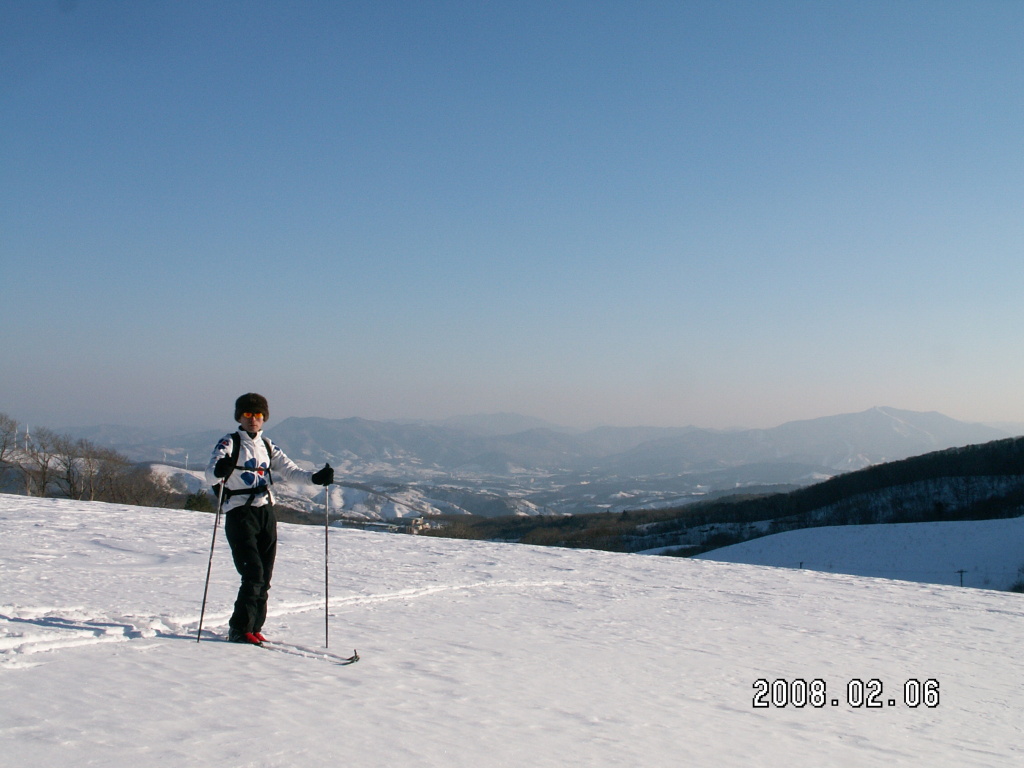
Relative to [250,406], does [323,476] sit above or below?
below

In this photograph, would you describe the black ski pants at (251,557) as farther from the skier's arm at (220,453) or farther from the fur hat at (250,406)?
the fur hat at (250,406)

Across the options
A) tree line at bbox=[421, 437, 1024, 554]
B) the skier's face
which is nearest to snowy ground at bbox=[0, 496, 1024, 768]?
the skier's face

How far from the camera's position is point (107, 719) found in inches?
141

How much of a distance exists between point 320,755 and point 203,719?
803mm

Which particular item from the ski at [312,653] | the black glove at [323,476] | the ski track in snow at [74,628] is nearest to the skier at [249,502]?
the black glove at [323,476]

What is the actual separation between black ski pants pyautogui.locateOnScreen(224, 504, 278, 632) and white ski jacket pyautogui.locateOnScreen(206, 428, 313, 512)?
89 mm

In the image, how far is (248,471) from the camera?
19.4ft

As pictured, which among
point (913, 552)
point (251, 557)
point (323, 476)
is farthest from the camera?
point (913, 552)

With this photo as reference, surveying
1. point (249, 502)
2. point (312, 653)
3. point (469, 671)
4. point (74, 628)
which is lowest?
point (469, 671)

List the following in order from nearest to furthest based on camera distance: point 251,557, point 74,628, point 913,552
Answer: point 74,628
point 251,557
point 913,552

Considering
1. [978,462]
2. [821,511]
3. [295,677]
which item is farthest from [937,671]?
[978,462]

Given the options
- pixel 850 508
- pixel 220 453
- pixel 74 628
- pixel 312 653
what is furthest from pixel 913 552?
pixel 74 628

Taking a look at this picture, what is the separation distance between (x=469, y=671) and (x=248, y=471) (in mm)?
2499

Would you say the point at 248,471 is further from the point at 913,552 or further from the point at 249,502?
the point at 913,552
